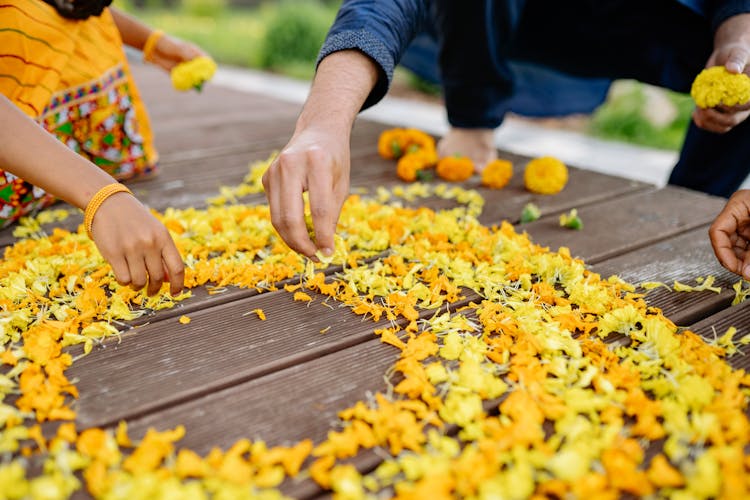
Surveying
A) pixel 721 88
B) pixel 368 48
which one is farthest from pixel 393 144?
pixel 721 88

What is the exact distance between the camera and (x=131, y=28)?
203cm

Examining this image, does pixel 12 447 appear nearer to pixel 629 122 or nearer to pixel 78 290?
pixel 78 290

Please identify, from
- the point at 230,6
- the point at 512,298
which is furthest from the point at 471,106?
the point at 230,6

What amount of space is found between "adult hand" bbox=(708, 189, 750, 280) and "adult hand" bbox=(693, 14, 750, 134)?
16.0 inches

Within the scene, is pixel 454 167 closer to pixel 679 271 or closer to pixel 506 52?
pixel 506 52

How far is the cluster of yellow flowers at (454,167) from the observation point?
1.93m

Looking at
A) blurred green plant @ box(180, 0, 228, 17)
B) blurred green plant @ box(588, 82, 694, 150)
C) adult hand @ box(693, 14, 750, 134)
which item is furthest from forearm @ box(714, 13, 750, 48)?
blurred green plant @ box(180, 0, 228, 17)

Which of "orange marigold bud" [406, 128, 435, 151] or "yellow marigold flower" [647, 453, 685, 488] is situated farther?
"orange marigold bud" [406, 128, 435, 151]

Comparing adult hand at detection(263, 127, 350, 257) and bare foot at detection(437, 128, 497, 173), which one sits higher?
adult hand at detection(263, 127, 350, 257)

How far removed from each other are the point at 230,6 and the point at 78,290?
1141 cm

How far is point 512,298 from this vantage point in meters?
1.25

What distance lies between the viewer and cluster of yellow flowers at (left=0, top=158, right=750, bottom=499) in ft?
2.58

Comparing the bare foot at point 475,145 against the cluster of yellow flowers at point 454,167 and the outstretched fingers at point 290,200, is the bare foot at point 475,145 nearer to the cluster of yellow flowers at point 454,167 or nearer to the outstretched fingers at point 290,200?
the cluster of yellow flowers at point 454,167

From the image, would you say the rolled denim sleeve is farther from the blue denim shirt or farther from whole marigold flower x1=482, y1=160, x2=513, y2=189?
whole marigold flower x1=482, y1=160, x2=513, y2=189
